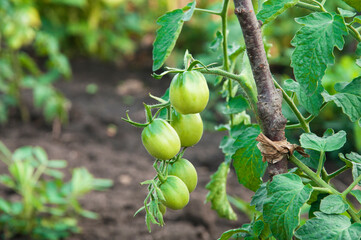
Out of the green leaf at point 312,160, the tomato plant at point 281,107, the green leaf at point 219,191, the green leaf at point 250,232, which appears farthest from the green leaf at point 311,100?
the green leaf at point 219,191

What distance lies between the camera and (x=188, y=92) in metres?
0.69

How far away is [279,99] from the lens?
0.74 m

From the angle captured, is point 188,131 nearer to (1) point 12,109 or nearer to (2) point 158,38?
(2) point 158,38

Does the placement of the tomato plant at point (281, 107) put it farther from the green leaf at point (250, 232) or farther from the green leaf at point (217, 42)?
the green leaf at point (217, 42)

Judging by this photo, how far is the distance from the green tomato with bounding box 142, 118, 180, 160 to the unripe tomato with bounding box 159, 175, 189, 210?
0.04m

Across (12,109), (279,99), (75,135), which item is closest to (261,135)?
(279,99)

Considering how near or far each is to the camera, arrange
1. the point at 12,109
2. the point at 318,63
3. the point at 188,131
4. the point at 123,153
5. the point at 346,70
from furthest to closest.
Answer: the point at 12,109 → the point at 123,153 → the point at 346,70 → the point at 188,131 → the point at 318,63

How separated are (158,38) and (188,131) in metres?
0.16

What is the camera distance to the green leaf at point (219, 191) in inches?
44.9

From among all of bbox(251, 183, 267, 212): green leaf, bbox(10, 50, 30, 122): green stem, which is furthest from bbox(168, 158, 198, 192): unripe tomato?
bbox(10, 50, 30, 122): green stem

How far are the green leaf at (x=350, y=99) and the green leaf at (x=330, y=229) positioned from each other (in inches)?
6.7

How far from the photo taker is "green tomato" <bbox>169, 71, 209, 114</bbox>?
2.27ft

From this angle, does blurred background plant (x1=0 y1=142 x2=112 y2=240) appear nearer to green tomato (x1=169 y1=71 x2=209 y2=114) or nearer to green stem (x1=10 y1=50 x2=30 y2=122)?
green tomato (x1=169 y1=71 x2=209 y2=114)

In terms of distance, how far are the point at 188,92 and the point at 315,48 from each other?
0.64 feet
